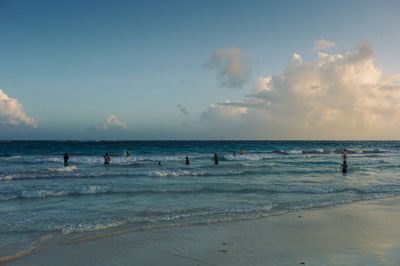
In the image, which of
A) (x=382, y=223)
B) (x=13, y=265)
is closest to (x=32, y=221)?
(x=13, y=265)

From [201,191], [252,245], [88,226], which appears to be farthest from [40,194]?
[252,245]

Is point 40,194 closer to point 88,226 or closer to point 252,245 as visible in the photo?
point 88,226

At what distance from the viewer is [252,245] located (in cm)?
743

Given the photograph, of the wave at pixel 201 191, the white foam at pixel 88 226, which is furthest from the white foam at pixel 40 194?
the white foam at pixel 88 226

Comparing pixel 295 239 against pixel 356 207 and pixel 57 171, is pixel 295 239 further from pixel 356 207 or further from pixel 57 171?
pixel 57 171

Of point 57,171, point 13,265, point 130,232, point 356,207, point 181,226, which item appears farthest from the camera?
point 57,171

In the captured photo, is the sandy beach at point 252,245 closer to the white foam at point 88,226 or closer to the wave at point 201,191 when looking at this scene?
the white foam at point 88,226

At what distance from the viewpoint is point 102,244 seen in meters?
7.49

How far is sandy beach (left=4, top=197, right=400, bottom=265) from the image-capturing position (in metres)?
6.48

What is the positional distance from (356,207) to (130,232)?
906 centimetres

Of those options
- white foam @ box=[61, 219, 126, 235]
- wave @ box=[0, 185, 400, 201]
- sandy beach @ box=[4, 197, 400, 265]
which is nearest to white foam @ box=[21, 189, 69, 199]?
wave @ box=[0, 185, 400, 201]

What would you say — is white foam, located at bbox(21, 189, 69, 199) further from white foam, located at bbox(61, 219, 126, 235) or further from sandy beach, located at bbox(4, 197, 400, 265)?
sandy beach, located at bbox(4, 197, 400, 265)

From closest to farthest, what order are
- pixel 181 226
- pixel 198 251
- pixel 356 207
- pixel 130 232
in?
pixel 198 251 → pixel 130 232 → pixel 181 226 → pixel 356 207

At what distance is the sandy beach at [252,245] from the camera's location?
6.48 meters
